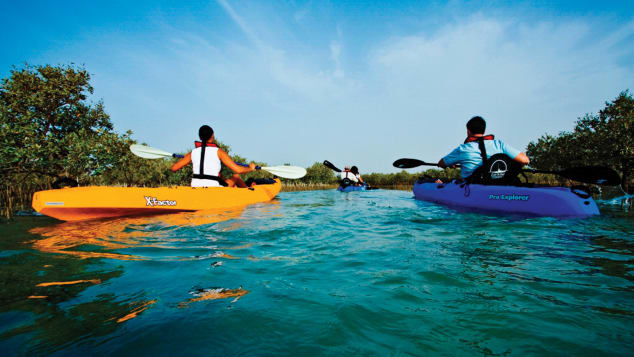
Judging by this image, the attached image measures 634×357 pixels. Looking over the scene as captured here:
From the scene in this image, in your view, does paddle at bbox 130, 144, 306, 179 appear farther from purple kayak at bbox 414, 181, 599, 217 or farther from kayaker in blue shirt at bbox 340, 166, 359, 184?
kayaker in blue shirt at bbox 340, 166, 359, 184

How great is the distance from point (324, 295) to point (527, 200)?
213 inches

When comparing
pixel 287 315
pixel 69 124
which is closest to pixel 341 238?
pixel 287 315

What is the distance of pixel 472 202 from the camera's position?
6.63m

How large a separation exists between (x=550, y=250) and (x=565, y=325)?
1.88m

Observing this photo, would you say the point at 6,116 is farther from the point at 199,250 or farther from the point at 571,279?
the point at 571,279

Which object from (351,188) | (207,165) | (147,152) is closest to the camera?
(207,165)

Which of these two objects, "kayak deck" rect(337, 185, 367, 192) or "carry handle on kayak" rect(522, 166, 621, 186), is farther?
"kayak deck" rect(337, 185, 367, 192)

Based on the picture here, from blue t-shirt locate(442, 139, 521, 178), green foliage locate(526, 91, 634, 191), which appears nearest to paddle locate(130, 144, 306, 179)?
→ blue t-shirt locate(442, 139, 521, 178)

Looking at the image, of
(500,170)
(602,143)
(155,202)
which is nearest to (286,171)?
(155,202)

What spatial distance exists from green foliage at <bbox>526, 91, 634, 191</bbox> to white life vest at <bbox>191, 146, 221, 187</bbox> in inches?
830

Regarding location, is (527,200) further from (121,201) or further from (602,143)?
(602,143)

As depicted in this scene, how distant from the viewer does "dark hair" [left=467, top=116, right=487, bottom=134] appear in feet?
21.8

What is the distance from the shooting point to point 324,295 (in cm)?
189

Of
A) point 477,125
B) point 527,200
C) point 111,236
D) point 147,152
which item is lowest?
point 111,236
